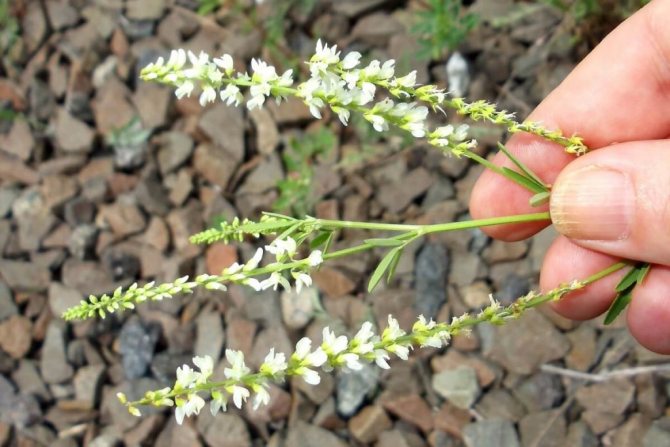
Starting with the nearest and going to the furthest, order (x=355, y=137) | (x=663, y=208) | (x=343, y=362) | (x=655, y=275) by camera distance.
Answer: (x=343, y=362) < (x=663, y=208) < (x=655, y=275) < (x=355, y=137)

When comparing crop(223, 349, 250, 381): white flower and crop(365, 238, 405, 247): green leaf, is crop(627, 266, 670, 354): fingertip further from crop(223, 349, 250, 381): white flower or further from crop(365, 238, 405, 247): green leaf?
crop(223, 349, 250, 381): white flower

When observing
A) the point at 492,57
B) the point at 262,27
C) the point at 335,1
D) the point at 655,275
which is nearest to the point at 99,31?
the point at 262,27

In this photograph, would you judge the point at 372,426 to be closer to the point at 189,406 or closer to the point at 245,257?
the point at 245,257

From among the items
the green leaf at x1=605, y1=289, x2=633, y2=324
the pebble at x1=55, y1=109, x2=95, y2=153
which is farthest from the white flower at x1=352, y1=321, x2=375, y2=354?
the pebble at x1=55, y1=109, x2=95, y2=153

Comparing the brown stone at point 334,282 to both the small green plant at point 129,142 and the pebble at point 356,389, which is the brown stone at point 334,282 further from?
the small green plant at point 129,142

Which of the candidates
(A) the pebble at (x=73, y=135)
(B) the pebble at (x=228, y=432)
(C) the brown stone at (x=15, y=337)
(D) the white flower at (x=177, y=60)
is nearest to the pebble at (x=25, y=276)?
(C) the brown stone at (x=15, y=337)

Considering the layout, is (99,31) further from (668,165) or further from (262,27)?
(668,165)
